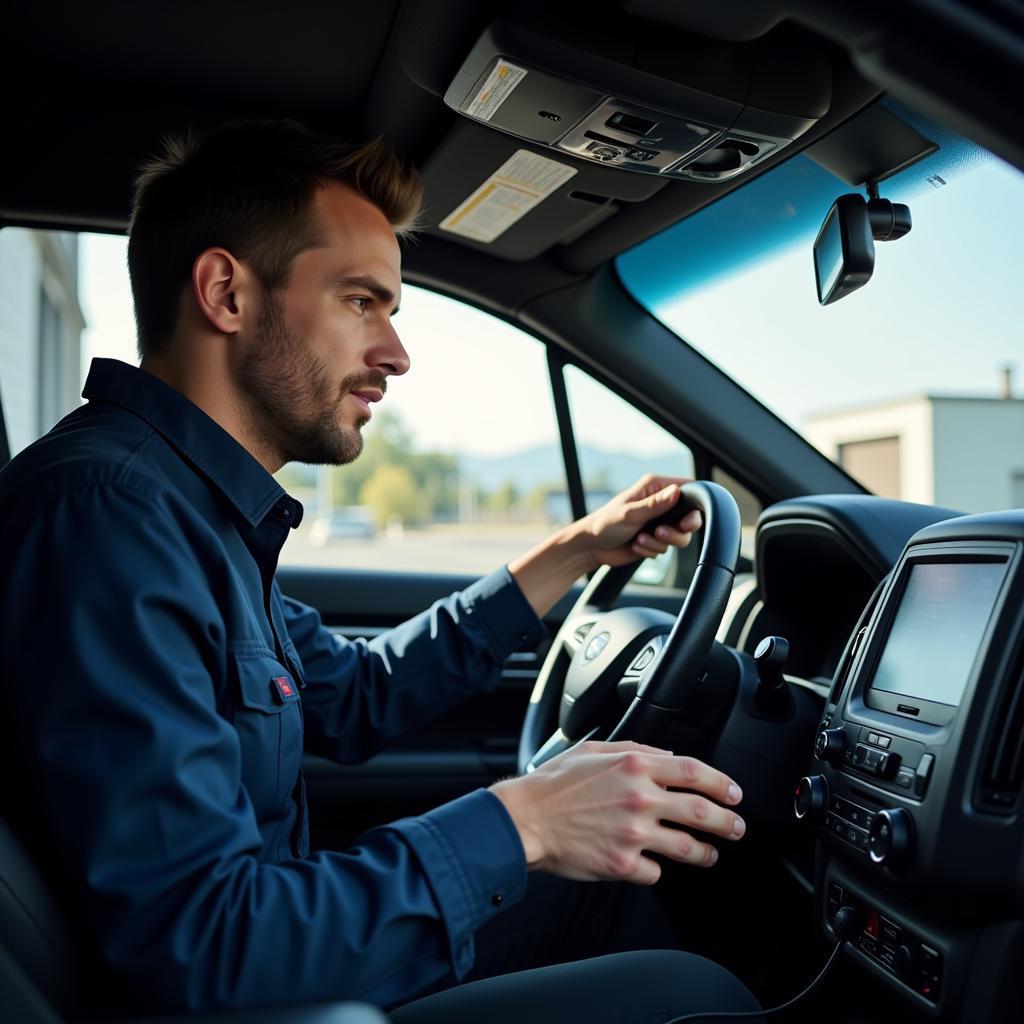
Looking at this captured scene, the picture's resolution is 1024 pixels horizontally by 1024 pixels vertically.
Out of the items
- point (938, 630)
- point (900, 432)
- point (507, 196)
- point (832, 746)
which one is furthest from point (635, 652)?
point (900, 432)

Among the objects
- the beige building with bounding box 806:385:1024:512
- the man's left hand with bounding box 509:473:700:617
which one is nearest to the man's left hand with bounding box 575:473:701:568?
the man's left hand with bounding box 509:473:700:617

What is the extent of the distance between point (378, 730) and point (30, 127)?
140 centimetres

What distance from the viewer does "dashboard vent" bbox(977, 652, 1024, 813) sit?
1.05m

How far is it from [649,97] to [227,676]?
1078 millimetres

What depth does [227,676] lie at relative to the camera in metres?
1.04

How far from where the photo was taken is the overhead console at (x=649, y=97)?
1502 millimetres

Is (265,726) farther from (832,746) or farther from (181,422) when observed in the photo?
(832,746)

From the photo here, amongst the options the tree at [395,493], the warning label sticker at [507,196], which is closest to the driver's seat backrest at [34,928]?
the warning label sticker at [507,196]

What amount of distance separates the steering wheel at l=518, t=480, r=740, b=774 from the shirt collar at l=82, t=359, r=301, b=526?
57 cm

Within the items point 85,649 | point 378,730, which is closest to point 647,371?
point 378,730

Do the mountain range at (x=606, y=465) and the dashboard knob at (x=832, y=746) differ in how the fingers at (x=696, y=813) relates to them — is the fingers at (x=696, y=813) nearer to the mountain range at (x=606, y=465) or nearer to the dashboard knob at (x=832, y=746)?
the dashboard knob at (x=832, y=746)

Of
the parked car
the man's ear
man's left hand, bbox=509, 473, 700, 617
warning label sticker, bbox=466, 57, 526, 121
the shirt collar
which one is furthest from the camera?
the parked car

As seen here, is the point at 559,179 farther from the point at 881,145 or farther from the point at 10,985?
the point at 10,985

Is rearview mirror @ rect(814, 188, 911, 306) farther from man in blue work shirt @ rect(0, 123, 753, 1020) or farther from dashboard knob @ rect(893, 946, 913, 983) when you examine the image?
dashboard knob @ rect(893, 946, 913, 983)
